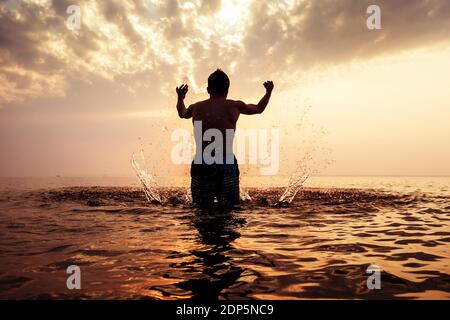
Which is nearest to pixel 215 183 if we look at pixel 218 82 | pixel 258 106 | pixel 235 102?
pixel 235 102

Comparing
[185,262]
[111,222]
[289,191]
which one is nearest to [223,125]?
[111,222]

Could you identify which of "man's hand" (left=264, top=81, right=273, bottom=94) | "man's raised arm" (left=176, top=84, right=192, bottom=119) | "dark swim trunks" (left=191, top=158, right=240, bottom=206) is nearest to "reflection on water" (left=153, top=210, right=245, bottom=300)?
"dark swim trunks" (left=191, top=158, right=240, bottom=206)

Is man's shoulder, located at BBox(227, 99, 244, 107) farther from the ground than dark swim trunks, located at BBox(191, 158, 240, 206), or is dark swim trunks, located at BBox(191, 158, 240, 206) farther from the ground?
man's shoulder, located at BBox(227, 99, 244, 107)

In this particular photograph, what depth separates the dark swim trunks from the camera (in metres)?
6.70

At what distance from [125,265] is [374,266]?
8.79 ft

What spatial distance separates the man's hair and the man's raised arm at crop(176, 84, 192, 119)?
2.23 ft

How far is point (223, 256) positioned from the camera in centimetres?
395

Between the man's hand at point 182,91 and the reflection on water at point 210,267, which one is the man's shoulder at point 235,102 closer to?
the man's hand at point 182,91

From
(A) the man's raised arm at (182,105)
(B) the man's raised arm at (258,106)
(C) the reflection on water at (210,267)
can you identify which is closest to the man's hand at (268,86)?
(B) the man's raised arm at (258,106)

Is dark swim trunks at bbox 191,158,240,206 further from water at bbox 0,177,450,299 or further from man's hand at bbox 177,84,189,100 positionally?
man's hand at bbox 177,84,189,100

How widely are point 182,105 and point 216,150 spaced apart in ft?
4.49

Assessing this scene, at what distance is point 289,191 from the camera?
13.6m

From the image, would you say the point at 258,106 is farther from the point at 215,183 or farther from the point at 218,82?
the point at 215,183
